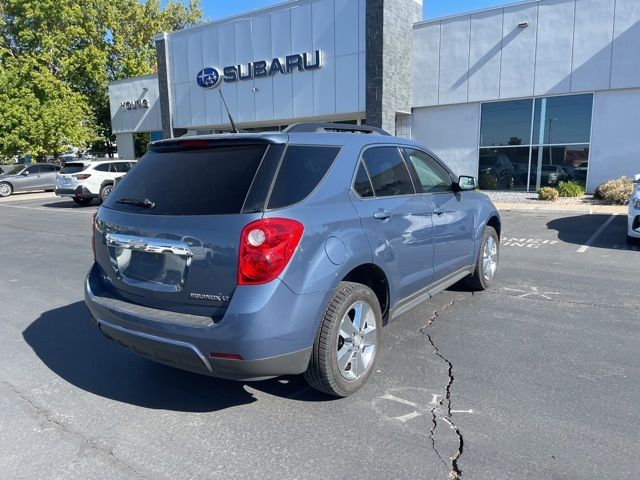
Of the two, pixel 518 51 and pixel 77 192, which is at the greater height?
pixel 518 51

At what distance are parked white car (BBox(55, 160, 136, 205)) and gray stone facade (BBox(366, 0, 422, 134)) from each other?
934cm

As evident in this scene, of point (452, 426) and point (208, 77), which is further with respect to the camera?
point (208, 77)

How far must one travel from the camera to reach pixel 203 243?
281 cm

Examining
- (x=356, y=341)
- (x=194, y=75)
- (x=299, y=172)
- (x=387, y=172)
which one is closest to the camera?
(x=299, y=172)

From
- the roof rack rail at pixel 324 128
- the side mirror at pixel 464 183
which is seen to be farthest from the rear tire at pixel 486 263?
the roof rack rail at pixel 324 128

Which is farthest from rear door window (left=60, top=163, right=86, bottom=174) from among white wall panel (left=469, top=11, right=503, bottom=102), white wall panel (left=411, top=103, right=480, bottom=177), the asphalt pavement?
white wall panel (left=469, top=11, right=503, bottom=102)

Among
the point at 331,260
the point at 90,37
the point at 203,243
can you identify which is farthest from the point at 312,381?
the point at 90,37

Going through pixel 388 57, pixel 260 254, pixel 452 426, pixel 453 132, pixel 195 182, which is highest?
pixel 388 57

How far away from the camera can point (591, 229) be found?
10.2m

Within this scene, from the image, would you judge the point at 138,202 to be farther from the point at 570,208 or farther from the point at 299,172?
the point at 570,208

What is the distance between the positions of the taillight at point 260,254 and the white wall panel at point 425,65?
653 inches

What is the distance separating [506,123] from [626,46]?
3987 millimetres

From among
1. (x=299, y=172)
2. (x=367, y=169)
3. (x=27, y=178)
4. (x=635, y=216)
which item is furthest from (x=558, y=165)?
(x=27, y=178)

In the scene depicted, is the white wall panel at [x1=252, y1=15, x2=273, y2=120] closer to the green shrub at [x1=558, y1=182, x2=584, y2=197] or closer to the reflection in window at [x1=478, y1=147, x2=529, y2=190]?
the reflection in window at [x1=478, y1=147, x2=529, y2=190]
